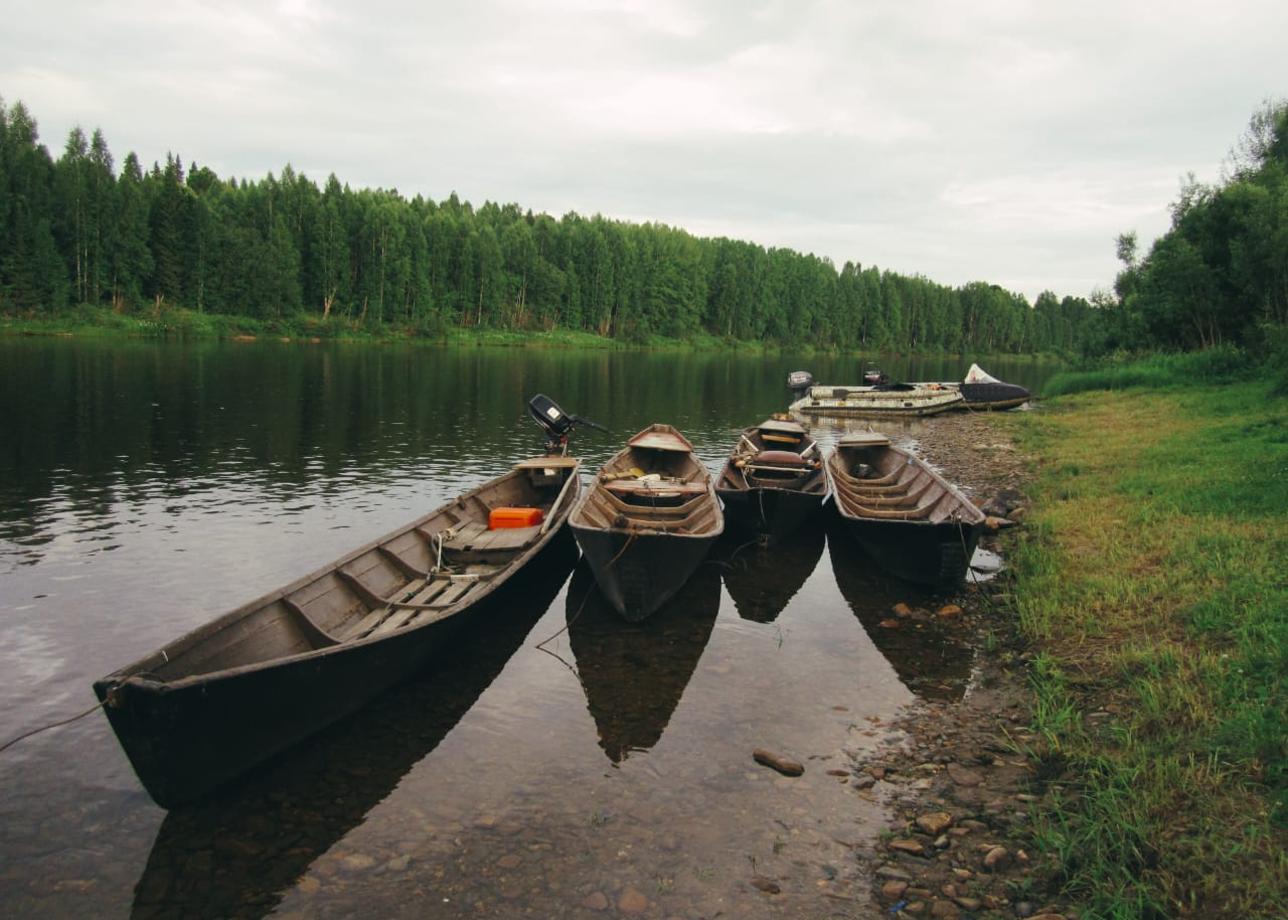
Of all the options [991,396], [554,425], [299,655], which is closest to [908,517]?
[554,425]

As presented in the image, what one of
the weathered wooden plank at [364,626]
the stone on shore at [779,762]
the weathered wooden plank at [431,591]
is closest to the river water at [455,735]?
the stone on shore at [779,762]

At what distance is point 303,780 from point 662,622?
21.3 feet

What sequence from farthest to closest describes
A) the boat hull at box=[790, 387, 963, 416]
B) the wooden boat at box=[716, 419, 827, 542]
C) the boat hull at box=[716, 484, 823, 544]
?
the boat hull at box=[790, 387, 963, 416]
the wooden boat at box=[716, 419, 827, 542]
the boat hull at box=[716, 484, 823, 544]

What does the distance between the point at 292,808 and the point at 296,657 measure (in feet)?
4.79

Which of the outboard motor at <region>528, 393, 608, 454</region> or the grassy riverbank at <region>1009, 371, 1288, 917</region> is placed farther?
the outboard motor at <region>528, 393, 608, 454</region>

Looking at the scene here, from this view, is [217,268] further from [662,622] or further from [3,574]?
[662,622]

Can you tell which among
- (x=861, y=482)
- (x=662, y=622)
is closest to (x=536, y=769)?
(x=662, y=622)

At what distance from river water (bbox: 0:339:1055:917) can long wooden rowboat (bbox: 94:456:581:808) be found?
1.69ft

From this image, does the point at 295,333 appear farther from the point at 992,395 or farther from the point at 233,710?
the point at 233,710

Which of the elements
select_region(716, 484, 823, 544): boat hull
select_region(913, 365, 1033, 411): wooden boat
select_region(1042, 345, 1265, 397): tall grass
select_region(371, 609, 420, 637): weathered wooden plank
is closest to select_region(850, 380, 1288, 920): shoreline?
select_region(716, 484, 823, 544): boat hull

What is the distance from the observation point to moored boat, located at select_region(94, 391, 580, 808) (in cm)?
690

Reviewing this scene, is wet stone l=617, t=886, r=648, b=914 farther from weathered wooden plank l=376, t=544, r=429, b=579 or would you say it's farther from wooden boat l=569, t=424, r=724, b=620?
weathered wooden plank l=376, t=544, r=429, b=579

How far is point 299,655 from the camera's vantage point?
7801 mm

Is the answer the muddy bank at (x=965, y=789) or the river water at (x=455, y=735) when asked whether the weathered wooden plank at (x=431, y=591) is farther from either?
the muddy bank at (x=965, y=789)
